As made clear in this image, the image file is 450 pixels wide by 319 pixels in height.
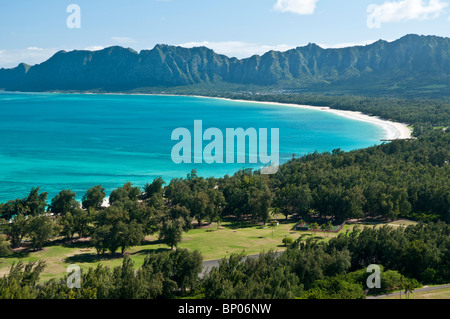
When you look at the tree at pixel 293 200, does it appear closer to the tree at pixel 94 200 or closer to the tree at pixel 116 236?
the tree at pixel 116 236

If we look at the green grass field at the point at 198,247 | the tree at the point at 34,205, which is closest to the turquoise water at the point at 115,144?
the tree at the point at 34,205

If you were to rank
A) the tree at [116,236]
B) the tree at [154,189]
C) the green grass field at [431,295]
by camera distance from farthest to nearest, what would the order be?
1. the tree at [154,189]
2. the tree at [116,236]
3. the green grass field at [431,295]

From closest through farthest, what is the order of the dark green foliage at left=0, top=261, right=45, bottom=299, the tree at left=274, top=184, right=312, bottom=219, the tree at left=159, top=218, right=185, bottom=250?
1. the dark green foliage at left=0, top=261, right=45, bottom=299
2. the tree at left=159, top=218, right=185, bottom=250
3. the tree at left=274, top=184, right=312, bottom=219

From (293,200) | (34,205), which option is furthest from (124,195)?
(293,200)

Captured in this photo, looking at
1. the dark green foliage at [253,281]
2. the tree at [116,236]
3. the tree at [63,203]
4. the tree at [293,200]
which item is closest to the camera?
the dark green foliage at [253,281]

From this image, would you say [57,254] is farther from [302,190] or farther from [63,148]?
[63,148]

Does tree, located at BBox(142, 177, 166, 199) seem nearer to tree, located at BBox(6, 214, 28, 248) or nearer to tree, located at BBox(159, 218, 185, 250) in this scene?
tree, located at BBox(159, 218, 185, 250)

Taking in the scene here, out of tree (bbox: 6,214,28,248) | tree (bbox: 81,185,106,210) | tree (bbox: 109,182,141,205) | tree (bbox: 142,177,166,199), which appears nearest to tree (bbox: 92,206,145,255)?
tree (bbox: 6,214,28,248)
